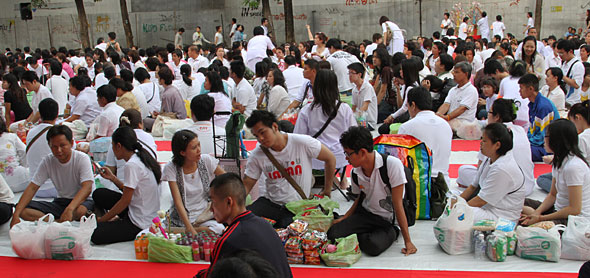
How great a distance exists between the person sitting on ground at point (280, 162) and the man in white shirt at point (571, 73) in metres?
6.47

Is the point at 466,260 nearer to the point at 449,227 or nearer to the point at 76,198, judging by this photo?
the point at 449,227

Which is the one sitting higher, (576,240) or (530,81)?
(530,81)

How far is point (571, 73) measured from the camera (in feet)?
32.8

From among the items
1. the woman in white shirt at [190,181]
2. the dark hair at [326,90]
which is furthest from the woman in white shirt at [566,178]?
the woman in white shirt at [190,181]

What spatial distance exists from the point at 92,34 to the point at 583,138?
25.9m

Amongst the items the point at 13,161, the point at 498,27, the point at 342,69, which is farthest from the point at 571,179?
the point at 498,27

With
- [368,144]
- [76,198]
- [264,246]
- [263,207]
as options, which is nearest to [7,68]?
[76,198]

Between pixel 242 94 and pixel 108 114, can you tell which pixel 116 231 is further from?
pixel 242 94

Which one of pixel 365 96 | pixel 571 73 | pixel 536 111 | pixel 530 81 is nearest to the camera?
pixel 530 81

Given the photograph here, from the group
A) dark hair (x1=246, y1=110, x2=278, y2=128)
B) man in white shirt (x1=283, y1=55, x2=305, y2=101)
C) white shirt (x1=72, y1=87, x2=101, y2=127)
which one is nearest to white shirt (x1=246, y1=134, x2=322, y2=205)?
dark hair (x1=246, y1=110, x2=278, y2=128)

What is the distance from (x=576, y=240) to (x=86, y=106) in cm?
749

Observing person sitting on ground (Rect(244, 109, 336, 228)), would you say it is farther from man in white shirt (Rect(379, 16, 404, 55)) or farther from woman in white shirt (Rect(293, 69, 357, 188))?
man in white shirt (Rect(379, 16, 404, 55))

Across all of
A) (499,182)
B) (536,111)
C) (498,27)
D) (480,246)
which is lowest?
(480,246)

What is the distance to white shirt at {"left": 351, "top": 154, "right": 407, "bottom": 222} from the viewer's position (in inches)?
181
